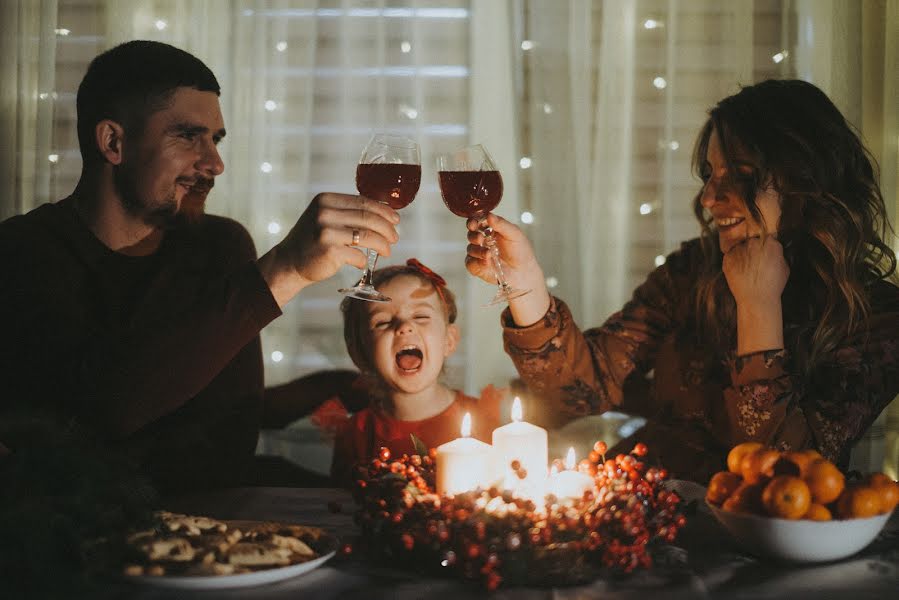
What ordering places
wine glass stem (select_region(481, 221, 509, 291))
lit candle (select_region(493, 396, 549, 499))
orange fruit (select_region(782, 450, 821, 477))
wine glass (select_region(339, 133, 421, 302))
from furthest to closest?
1. wine glass stem (select_region(481, 221, 509, 291))
2. wine glass (select_region(339, 133, 421, 302))
3. lit candle (select_region(493, 396, 549, 499))
4. orange fruit (select_region(782, 450, 821, 477))

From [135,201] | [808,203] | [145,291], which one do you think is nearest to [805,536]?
[808,203]

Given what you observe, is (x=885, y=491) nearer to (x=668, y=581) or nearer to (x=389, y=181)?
(x=668, y=581)

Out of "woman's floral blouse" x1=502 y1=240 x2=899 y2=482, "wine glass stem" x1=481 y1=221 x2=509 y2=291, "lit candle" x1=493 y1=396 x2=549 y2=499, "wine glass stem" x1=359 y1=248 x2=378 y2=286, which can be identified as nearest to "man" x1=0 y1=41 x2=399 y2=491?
"wine glass stem" x1=359 y1=248 x2=378 y2=286

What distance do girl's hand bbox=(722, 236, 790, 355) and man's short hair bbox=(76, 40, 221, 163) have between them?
1.46 meters

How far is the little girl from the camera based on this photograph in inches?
85.1

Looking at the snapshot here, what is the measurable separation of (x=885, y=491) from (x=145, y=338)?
131 centimetres

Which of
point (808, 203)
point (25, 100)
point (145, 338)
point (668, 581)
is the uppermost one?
point (25, 100)

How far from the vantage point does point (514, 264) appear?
1.87 metres

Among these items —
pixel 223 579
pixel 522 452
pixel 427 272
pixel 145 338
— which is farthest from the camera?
pixel 427 272

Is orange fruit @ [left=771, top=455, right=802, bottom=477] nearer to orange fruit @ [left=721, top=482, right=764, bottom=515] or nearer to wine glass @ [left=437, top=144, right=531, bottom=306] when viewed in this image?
orange fruit @ [left=721, top=482, right=764, bottom=515]

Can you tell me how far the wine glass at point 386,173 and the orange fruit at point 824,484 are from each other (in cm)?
76

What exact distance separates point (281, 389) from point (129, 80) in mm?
1051

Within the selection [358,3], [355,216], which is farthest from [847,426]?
[358,3]

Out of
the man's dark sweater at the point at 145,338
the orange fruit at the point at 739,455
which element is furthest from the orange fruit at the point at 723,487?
the man's dark sweater at the point at 145,338
